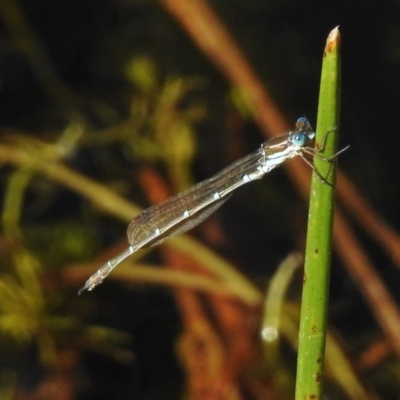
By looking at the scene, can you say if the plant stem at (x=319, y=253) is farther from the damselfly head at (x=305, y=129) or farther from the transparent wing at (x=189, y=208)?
the transparent wing at (x=189, y=208)

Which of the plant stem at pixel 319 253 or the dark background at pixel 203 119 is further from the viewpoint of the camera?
the dark background at pixel 203 119

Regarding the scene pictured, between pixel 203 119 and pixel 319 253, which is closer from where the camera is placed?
pixel 319 253

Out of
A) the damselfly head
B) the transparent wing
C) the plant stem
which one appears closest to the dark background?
the transparent wing

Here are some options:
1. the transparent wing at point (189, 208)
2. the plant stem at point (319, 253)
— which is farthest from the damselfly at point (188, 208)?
the plant stem at point (319, 253)

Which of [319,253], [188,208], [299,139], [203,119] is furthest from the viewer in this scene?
[203,119]

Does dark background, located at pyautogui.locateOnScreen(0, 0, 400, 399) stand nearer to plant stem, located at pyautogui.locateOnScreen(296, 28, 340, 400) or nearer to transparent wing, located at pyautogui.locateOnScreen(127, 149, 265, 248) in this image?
transparent wing, located at pyautogui.locateOnScreen(127, 149, 265, 248)

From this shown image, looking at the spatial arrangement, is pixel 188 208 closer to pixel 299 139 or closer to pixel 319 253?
pixel 299 139

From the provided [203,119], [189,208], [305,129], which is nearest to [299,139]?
[305,129]

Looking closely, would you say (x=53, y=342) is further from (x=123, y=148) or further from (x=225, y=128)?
(x=225, y=128)

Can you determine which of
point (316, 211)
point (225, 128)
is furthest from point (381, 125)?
point (316, 211)
